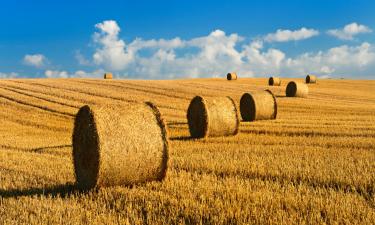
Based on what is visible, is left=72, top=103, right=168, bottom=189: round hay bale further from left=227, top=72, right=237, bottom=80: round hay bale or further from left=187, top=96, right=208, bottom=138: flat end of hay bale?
left=227, top=72, right=237, bottom=80: round hay bale

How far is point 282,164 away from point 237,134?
239 inches

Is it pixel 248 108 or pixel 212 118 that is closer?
pixel 212 118

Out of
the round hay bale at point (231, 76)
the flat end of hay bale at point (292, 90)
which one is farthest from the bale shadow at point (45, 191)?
the round hay bale at point (231, 76)

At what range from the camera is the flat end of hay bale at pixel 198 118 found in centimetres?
1442

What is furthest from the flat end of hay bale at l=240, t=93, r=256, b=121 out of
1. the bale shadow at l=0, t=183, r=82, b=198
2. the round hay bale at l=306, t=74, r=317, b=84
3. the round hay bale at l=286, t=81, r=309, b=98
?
the round hay bale at l=306, t=74, r=317, b=84

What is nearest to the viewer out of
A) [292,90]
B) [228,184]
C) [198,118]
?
[228,184]

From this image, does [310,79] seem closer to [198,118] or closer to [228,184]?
[198,118]

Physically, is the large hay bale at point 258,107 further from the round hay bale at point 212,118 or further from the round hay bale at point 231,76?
the round hay bale at point 231,76

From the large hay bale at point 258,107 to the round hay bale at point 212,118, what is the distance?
4281 millimetres

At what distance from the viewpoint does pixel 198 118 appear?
14719 mm

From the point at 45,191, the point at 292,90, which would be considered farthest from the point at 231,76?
the point at 45,191

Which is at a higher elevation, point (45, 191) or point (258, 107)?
point (258, 107)

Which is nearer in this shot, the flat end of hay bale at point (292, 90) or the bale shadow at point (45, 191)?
the bale shadow at point (45, 191)

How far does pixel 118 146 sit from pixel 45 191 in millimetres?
1375
